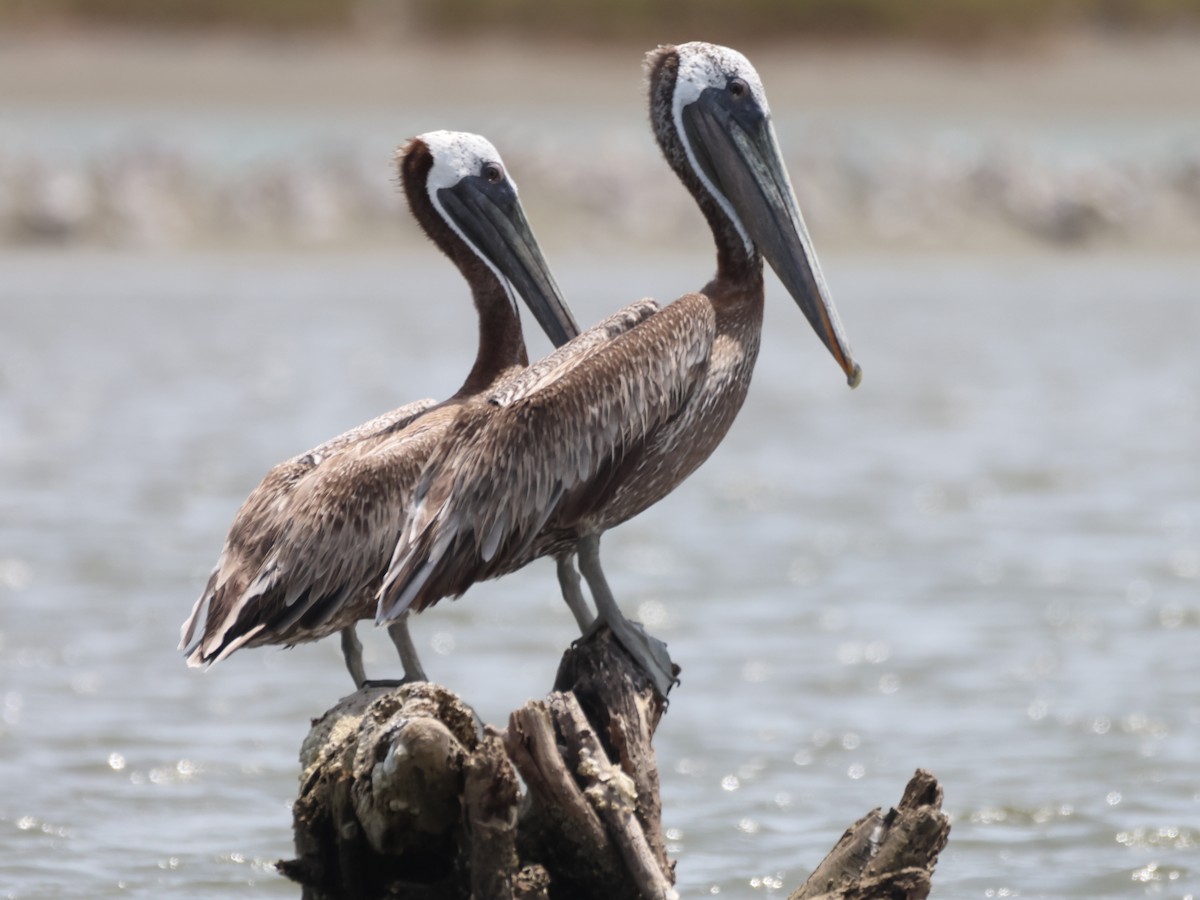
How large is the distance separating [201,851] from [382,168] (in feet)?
50.2

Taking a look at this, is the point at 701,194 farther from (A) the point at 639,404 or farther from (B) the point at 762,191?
(A) the point at 639,404

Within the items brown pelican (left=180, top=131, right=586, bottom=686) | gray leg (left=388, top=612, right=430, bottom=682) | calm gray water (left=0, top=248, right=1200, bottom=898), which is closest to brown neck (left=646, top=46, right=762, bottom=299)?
brown pelican (left=180, top=131, right=586, bottom=686)

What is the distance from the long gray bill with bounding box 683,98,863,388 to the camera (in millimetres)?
5559

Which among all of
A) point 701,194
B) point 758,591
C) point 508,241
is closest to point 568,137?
point 758,591

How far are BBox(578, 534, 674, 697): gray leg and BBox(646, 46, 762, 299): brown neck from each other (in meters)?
0.94

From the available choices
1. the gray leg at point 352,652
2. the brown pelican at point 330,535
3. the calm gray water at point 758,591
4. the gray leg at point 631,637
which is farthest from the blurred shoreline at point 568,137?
the gray leg at point 631,637

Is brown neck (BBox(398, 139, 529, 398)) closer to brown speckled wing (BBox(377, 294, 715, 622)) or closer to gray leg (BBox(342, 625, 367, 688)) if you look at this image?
brown speckled wing (BBox(377, 294, 715, 622))

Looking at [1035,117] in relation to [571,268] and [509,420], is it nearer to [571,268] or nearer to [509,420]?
[571,268]

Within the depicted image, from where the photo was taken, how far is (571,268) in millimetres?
20016

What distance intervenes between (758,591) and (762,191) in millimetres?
5091

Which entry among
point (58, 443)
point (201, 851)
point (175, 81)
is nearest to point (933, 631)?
point (201, 851)

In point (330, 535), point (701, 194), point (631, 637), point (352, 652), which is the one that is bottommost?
point (352, 652)

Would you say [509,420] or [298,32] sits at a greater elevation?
[298,32]

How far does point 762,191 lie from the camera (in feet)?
18.5
